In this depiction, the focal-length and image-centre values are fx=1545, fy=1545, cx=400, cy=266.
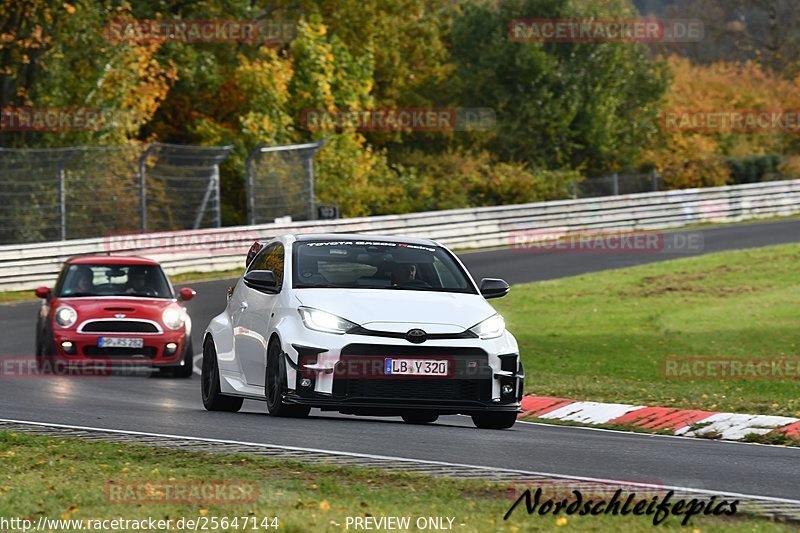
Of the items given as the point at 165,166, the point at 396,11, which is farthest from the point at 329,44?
the point at 165,166

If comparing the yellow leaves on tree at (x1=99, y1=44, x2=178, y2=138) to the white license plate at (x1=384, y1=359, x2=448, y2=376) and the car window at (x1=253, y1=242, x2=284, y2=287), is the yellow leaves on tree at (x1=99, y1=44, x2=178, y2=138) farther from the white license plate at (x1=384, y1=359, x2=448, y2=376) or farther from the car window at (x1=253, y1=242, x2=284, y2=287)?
the white license plate at (x1=384, y1=359, x2=448, y2=376)

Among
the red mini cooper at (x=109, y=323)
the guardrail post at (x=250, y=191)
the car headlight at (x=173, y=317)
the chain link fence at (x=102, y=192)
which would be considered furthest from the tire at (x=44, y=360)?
the guardrail post at (x=250, y=191)

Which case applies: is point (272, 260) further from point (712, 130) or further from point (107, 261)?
point (712, 130)

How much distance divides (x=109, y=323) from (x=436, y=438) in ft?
26.7

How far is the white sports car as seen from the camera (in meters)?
11.6

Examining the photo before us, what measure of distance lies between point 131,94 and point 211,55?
7.15 m

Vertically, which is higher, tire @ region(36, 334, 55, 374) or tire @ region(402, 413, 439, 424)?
tire @ region(402, 413, 439, 424)

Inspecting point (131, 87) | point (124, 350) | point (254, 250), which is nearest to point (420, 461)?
point (254, 250)

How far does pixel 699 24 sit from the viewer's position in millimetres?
88000

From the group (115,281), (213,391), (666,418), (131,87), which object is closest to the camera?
(213,391)

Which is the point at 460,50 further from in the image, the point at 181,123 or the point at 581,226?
the point at 581,226

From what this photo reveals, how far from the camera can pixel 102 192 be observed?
111 feet

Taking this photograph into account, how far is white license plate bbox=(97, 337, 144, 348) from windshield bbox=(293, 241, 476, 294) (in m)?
6.14

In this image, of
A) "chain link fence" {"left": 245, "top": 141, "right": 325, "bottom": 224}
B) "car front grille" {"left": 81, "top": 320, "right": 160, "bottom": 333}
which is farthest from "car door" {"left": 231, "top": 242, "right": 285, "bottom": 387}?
"chain link fence" {"left": 245, "top": 141, "right": 325, "bottom": 224}
